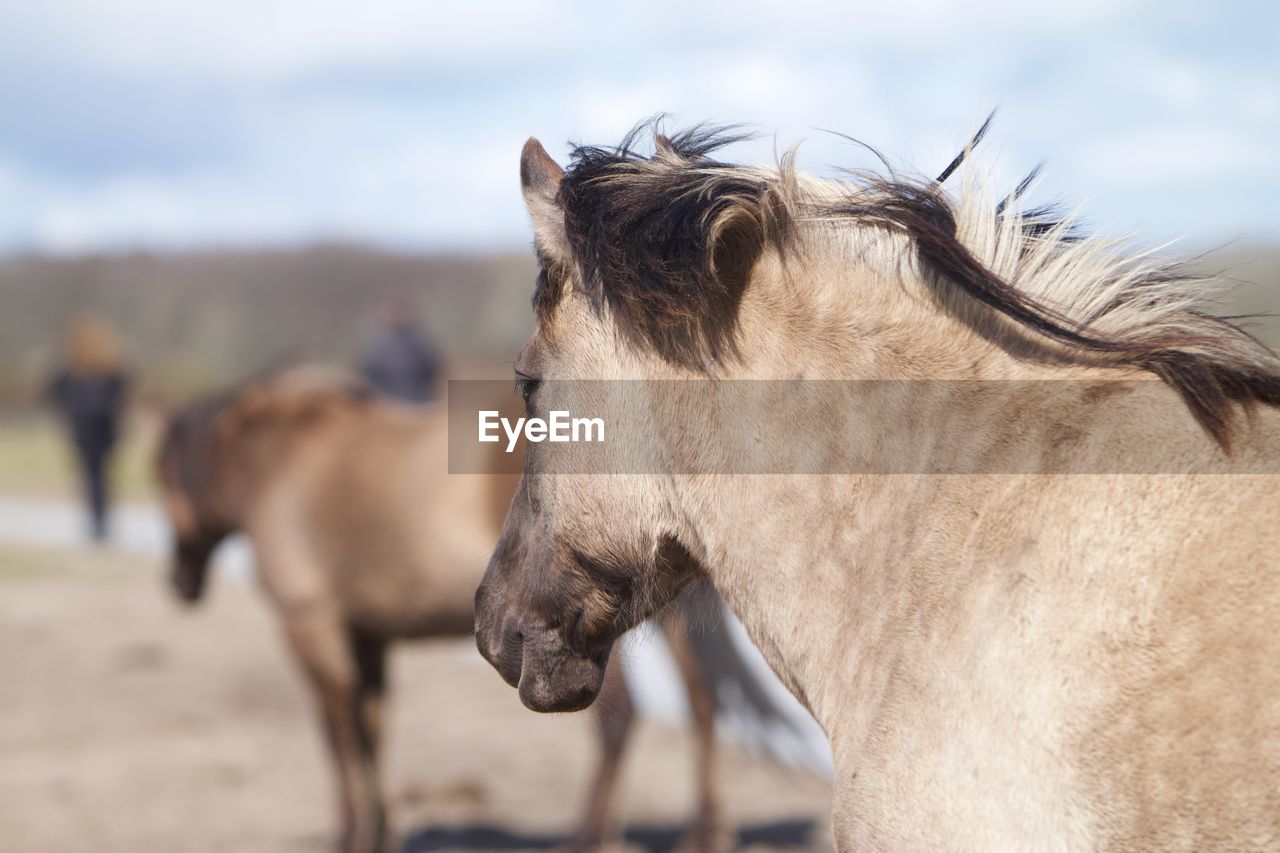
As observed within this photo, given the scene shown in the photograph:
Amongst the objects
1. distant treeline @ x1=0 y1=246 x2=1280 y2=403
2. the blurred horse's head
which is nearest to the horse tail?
the blurred horse's head

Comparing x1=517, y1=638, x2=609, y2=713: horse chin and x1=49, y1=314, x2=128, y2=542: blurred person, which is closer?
x1=517, y1=638, x2=609, y2=713: horse chin

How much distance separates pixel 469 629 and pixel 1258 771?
447 centimetres

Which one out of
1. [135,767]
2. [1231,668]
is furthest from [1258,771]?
[135,767]

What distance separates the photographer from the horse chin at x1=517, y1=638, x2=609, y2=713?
240cm

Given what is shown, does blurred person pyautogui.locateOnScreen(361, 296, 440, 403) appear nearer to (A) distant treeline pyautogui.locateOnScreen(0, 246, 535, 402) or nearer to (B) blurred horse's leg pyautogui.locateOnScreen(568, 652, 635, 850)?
(B) blurred horse's leg pyautogui.locateOnScreen(568, 652, 635, 850)

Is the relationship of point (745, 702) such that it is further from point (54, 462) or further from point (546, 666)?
point (54, 462)

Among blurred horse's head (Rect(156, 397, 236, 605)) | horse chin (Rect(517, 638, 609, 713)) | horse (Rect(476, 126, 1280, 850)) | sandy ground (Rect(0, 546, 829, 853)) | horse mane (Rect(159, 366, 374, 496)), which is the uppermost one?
horse (Rect(476, 126, 1280, 850))

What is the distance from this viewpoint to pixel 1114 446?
5.99 feet

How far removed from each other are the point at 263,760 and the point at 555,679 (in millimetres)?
5552

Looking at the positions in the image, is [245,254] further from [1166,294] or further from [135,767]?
[1166,294]

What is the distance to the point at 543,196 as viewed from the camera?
2.35m

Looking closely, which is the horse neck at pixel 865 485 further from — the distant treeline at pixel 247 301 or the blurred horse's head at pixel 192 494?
the distant treeline at pixel 247 301

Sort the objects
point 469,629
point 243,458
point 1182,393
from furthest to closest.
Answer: point 243,458 < point 469,629 < point 1182,393
